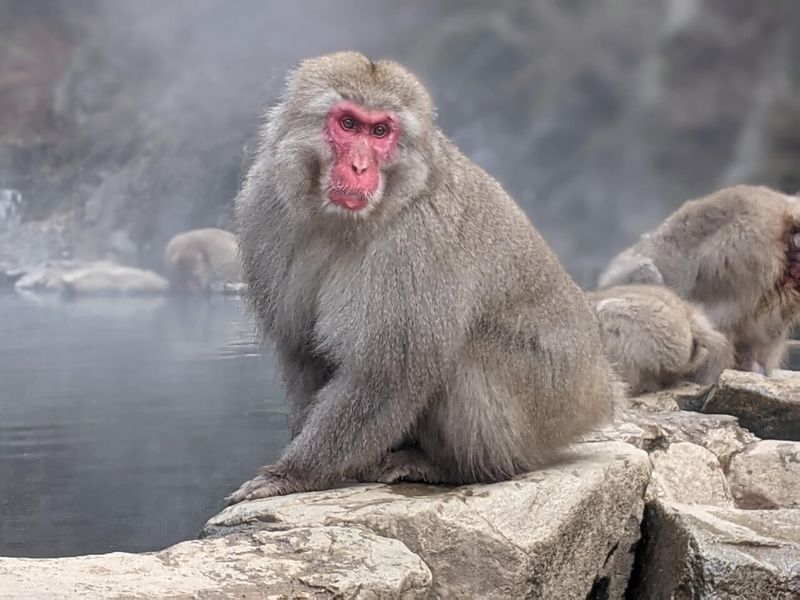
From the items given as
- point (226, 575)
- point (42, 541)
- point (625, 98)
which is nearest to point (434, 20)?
point (625, 98)

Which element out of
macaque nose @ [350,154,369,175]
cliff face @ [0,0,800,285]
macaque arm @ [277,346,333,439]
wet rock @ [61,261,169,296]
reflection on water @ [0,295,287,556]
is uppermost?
cliff face @ [0,0,800,285]

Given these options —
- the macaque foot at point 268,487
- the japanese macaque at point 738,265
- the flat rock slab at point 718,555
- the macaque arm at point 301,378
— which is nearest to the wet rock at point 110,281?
the japanese macaque at point 738,265

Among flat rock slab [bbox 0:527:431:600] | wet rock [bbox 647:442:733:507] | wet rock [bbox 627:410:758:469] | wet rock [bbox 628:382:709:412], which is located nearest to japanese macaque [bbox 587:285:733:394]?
wet rock [bbox 628:382:709:412]

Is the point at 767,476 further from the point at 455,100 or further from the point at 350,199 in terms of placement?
the point at 455,100

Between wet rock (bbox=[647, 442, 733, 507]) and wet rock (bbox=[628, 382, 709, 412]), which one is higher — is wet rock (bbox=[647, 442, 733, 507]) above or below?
below

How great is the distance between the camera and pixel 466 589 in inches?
104

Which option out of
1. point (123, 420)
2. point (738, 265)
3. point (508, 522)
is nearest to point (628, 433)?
point (508, 522)

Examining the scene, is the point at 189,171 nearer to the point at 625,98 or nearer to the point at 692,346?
the point at 692,346

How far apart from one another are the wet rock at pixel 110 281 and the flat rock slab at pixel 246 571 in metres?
4.25

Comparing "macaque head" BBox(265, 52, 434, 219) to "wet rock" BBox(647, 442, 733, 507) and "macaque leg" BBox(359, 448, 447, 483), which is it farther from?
"wet rock" BBox(647, 442, 733, 507)

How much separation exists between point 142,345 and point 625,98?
16.2 ft

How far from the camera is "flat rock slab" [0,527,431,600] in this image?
2035mm

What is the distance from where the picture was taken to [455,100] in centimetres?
789

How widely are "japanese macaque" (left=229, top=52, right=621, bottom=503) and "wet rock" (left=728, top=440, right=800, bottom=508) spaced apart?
122 centimetres
